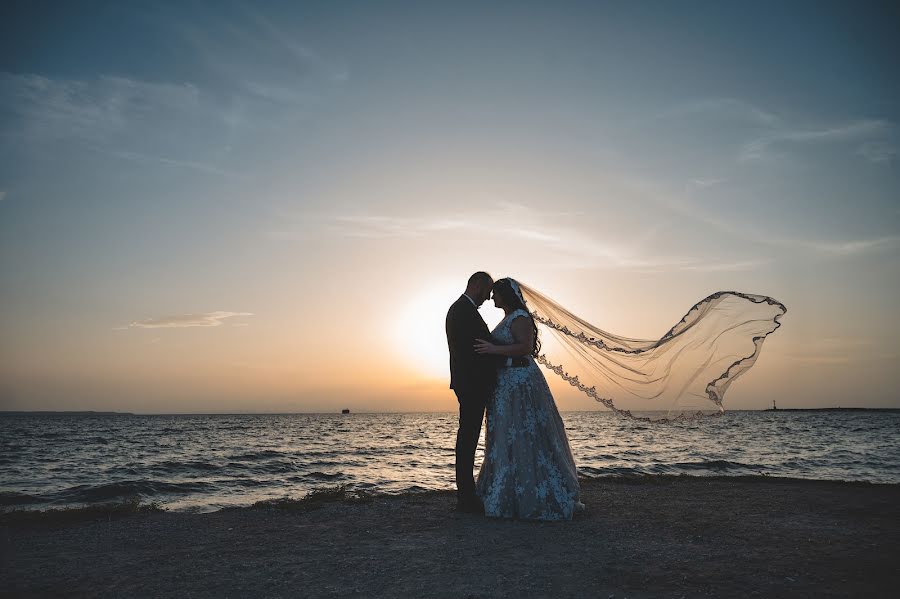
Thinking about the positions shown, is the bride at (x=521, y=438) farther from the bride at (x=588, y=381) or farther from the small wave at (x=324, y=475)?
the small wave at (x=324, y=475)

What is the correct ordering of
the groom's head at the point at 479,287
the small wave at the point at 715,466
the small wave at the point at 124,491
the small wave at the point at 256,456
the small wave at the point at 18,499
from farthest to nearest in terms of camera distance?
the small wave at the point at 256,456
the small wave at the point at 715,466
the small wave at the point at 124,491
the small wave at the point at 18,499
the groom's head at the point at 479,287

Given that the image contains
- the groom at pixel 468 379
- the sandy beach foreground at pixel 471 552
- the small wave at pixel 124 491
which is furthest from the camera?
the small wave at pixel 124 491

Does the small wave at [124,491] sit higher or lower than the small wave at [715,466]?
lower

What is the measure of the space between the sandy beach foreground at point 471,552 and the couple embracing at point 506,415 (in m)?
0.42

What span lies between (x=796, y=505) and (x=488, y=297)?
20.3 feet

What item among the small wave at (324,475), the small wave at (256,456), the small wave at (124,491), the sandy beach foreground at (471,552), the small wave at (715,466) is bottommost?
the small wave at (256,456)

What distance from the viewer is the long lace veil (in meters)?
8.34

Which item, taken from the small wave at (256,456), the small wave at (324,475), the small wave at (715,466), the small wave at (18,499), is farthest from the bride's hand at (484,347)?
the small wave at (256,456)

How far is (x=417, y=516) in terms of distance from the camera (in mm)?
8258

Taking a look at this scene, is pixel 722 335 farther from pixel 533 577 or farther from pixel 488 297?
pixel 533 577

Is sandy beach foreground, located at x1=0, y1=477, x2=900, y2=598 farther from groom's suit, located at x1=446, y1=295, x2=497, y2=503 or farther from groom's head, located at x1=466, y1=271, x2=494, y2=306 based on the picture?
groom's head, located at x1=466, y1=271, x2=494, y2=306

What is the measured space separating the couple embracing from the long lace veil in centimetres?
89

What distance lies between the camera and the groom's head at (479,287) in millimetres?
8492

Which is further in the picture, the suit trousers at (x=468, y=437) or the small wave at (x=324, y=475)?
the small wave at (x=324, y=475)
